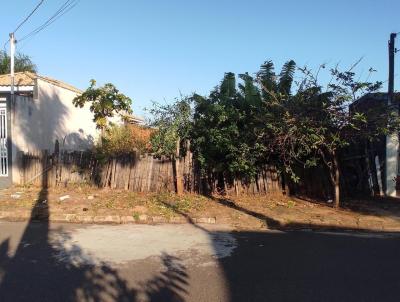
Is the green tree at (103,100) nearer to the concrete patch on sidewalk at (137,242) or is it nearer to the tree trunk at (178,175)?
the tree trunk at (178,175)

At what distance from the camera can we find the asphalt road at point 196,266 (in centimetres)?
569

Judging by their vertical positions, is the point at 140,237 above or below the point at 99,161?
below

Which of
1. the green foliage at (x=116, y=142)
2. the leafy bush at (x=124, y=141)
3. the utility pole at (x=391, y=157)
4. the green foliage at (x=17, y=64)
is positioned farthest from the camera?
the green foliage at (x=17, y=64)

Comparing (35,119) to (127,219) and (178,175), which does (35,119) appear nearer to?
(178,175)

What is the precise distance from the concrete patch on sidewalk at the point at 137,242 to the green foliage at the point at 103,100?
10220 mm

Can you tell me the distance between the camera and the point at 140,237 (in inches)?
371

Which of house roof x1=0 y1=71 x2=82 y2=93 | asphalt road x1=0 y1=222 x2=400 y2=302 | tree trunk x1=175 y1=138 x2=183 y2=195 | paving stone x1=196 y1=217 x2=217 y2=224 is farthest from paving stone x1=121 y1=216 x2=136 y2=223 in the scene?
house roof x1=0 y1=71 x2=82 y2=93

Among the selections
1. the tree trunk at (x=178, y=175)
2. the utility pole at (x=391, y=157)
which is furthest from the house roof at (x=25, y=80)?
the utility pole at (x=391, y=157)

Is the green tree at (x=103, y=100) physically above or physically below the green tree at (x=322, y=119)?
above

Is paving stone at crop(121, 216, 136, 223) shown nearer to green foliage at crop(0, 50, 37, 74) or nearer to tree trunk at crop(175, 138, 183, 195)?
tree trunk at crop(175, 138, 183, 195)

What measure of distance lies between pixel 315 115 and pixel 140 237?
5.49m

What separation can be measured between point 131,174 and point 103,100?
6021 millimetres

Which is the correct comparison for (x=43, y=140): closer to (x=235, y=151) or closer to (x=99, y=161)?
(x=99, y=161)

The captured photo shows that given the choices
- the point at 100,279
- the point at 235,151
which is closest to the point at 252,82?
the point at 235,151
